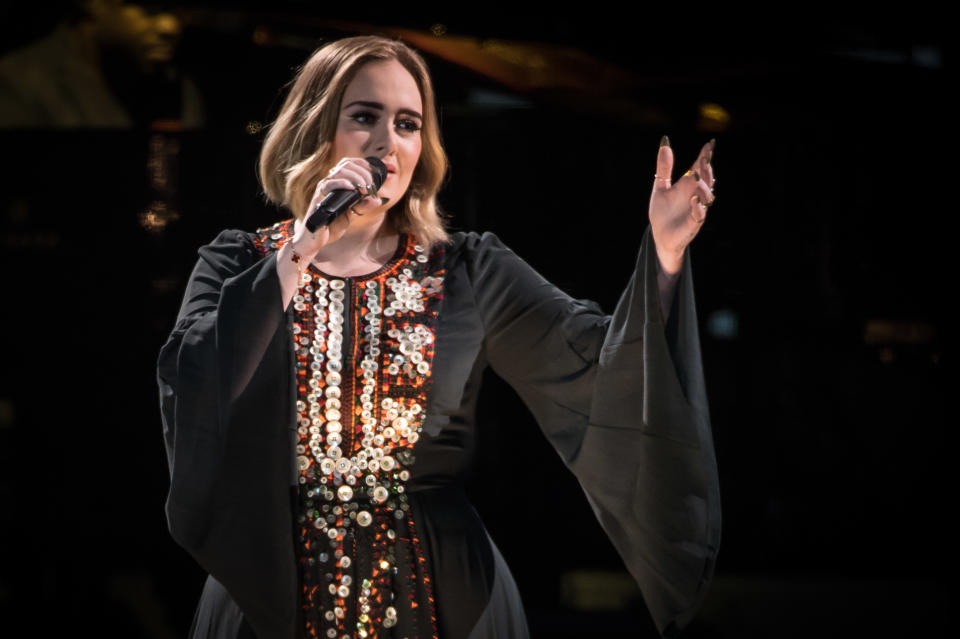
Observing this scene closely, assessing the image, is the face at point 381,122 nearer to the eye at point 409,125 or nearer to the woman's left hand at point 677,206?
the eye at point 409,125

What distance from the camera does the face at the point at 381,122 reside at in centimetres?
132

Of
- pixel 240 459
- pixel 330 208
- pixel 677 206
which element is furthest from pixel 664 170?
pixel 240 459

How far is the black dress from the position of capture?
113 centimetres

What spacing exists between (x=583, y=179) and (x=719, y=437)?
0.55 m

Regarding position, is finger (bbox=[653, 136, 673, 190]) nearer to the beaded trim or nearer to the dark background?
the beaded trim

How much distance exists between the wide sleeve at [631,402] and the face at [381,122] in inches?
6.1

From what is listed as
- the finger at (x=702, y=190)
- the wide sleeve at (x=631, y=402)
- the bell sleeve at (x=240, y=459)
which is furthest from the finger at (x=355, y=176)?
the finger at (x=702, y=190)

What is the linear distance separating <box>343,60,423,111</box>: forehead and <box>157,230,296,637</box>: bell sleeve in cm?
29

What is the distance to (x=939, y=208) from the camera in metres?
1.90

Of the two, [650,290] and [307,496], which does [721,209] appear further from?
[307,496]

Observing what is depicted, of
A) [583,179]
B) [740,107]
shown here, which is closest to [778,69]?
[740,107]

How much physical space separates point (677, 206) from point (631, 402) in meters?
0.25

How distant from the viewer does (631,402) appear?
126 cm

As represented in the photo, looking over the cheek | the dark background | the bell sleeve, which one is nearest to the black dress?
the bell sleeve
